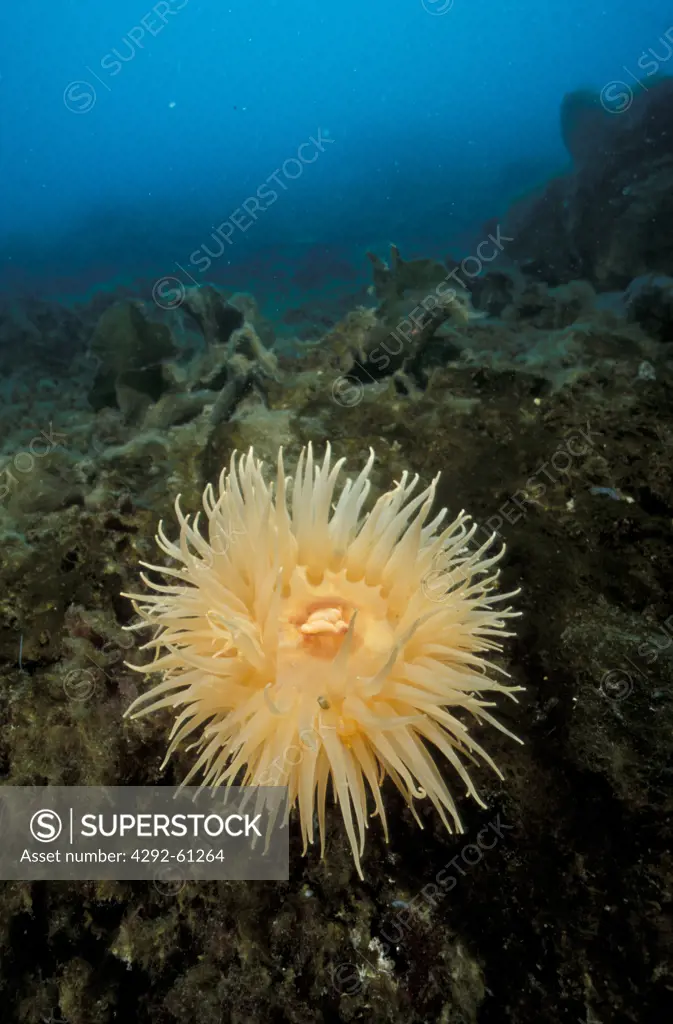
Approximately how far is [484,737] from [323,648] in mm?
770

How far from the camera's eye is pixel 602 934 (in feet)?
6.88

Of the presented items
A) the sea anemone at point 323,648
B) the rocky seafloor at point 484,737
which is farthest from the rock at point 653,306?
the sea anemone at point 323,648

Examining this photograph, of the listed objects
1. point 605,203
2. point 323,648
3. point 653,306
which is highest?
point 605,203

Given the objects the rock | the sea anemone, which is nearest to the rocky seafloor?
the sea anemone

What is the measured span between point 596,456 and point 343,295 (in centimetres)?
1113

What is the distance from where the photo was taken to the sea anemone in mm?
2082

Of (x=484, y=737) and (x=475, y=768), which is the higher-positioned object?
(x=484, y=737)

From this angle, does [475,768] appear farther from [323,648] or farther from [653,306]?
[653,306]

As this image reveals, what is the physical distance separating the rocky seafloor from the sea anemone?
0.76ft

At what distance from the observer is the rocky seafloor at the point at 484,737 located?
209cm

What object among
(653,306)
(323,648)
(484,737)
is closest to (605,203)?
(653,306)

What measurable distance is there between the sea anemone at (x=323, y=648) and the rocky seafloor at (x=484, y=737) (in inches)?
9.2

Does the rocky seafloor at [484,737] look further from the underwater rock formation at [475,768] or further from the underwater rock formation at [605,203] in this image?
the underwater rock formation at [605,203]

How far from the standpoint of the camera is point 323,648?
2.44 m
